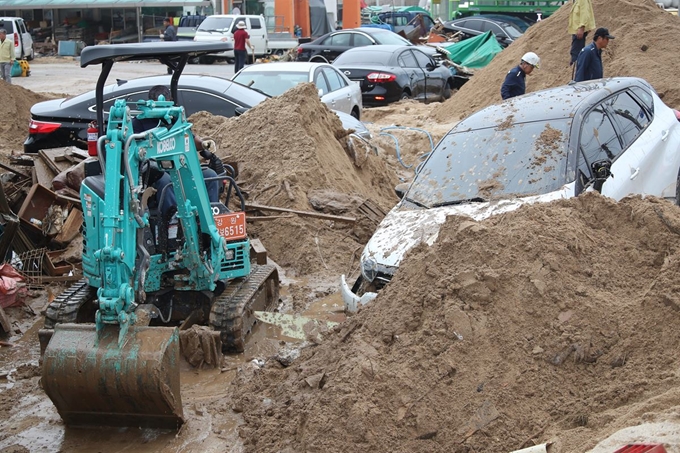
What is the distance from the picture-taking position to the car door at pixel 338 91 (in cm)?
1507

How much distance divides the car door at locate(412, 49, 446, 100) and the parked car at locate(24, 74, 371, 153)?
29.5 ft

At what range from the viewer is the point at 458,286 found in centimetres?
539

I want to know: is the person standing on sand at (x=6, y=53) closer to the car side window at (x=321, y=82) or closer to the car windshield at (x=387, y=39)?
the car windshield at (x=387, y=39)

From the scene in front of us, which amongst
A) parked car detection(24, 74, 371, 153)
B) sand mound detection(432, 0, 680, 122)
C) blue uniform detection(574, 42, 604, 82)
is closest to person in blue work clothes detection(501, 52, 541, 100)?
blue uniform detection(574, 42, 604, 82)

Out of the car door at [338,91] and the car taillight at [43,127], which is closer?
the car taillight at [43,127]

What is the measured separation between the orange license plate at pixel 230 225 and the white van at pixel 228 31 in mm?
25225

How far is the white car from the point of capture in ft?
47.4

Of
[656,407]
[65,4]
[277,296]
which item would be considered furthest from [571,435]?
[65,4]

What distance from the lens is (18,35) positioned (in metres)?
33.2

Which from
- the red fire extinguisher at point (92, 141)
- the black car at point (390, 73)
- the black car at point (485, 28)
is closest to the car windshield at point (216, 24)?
the black car at point (485, 28)

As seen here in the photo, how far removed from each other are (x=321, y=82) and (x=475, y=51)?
50.1ft

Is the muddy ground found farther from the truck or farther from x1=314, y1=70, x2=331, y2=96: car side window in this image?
the truck

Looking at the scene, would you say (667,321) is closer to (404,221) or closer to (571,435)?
(571,435)

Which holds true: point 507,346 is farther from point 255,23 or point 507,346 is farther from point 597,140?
point 255,23
